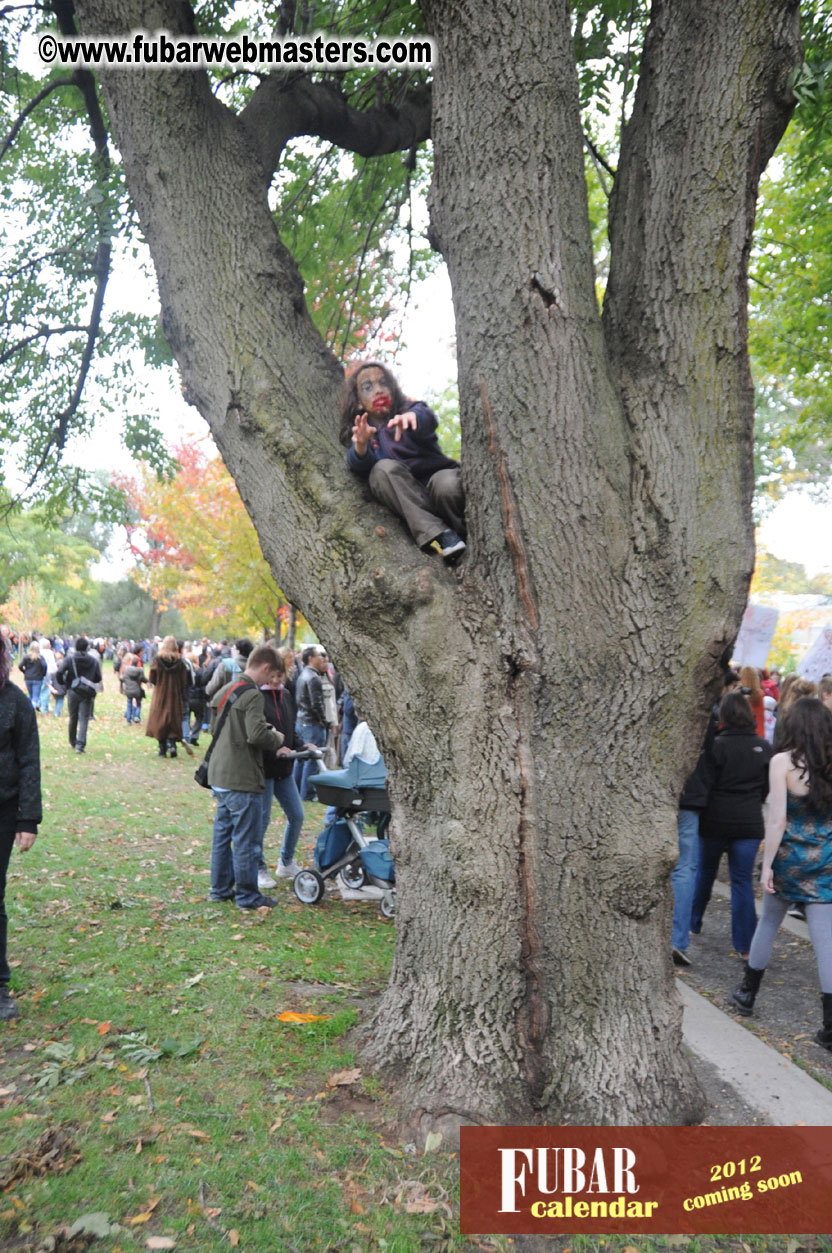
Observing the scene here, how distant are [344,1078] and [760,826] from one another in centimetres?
370

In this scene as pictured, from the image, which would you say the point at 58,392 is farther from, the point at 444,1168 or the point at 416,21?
the point at 444,1168

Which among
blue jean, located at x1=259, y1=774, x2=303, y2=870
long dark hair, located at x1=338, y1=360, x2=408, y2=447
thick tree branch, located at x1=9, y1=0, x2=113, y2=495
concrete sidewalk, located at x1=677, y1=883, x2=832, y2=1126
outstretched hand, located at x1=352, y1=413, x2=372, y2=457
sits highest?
thick tree branch, located at x1=9, y1=0, x2=113, y2=495

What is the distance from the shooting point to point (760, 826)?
20.7 ft

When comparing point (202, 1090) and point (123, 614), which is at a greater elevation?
point (123, 614)

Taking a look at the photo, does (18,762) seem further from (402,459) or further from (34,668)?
(34,668)

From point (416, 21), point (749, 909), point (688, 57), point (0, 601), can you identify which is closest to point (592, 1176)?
point (749, 909)

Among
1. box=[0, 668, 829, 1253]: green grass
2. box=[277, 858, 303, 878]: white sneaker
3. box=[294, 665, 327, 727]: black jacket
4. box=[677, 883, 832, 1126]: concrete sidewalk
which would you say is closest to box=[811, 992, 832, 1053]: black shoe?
box=[677, 883, 832, 1126]: concrete sidewalk

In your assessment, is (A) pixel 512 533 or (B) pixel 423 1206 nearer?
(B) pixel 423 1206

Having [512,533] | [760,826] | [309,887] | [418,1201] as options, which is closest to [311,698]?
[309,887]

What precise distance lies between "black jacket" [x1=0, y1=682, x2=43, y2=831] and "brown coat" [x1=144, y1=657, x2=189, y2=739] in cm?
911

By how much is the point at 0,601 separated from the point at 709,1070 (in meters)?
48.2

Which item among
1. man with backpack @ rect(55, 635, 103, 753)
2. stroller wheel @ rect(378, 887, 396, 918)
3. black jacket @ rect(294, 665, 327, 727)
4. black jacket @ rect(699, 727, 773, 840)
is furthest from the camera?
man with backpack @ rect(55, 635, 103, 753)

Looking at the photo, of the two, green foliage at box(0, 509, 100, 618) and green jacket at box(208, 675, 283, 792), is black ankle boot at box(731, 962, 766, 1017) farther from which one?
green foliage at box(0, 509, 100, 618)

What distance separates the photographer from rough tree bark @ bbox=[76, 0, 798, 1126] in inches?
139
